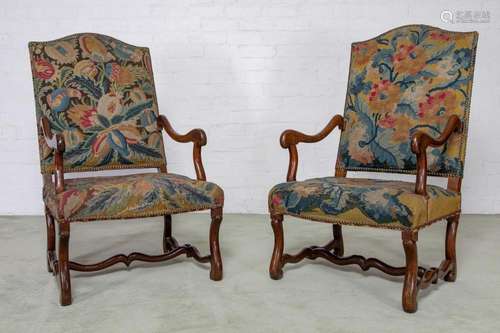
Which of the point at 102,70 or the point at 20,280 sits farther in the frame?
the point at 102,70

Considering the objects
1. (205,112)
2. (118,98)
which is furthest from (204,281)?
(205,112)

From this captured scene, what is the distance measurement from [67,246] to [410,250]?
129cm

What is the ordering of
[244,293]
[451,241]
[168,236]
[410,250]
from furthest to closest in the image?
[168,236]
[451,241]
[244,293]
[410,250]

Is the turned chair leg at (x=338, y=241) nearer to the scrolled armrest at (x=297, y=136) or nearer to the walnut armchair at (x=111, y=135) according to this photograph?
the scrolled armrest at (x=297, y=136)

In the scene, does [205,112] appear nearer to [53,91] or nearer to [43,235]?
[43,235]

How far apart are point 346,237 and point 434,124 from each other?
1153 mm

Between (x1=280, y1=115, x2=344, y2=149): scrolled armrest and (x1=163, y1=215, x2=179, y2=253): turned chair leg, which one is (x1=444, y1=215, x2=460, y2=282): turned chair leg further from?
(x1=163, y1=215, x2=179, y2=253): turned chair leg

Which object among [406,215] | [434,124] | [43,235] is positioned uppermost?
[434,124]

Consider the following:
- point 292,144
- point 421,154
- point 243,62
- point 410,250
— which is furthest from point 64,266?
point 243,62

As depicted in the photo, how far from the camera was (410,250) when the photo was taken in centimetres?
214

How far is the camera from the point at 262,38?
423 cm

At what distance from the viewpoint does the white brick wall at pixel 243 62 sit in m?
4.21

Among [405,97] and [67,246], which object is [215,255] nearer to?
[67,246]

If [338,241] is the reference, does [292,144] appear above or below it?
above
